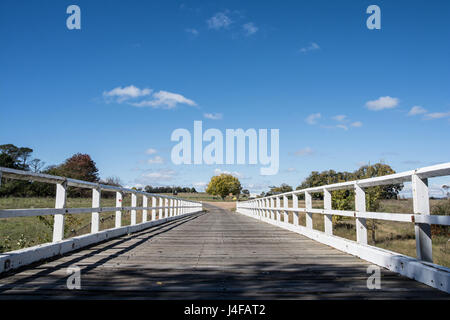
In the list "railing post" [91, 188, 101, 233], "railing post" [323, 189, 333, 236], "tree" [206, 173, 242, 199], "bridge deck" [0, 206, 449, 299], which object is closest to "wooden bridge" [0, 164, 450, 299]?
"bridge deck" [0, 206, 449, 299]

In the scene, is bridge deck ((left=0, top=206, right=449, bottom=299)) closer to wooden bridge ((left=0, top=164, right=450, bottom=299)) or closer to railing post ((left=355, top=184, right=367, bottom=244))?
wooden bridge ((left=0, top=164, right=450, bottom=299))

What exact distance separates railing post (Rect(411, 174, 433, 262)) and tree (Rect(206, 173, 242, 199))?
4644 inches

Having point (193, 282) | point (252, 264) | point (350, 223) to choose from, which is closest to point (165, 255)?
point (252, 264)

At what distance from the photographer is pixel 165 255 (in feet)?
17.0

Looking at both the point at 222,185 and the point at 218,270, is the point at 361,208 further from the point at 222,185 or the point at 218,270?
the point at 222,185

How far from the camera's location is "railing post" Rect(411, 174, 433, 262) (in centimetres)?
339

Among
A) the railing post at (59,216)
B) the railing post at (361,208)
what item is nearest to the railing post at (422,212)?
the railing post at (361,208)

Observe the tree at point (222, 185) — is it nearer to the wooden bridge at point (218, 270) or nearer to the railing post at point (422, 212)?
the wooden bridge at point (218, 270)

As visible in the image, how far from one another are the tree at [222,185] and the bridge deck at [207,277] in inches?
4577

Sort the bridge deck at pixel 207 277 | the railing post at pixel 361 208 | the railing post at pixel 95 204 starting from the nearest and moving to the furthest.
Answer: the bridge deck at pixel 207 277 < the railing post at pixel 361 208 < the railing post at pixel 95 204

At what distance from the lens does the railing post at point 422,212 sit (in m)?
3.39
